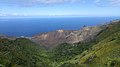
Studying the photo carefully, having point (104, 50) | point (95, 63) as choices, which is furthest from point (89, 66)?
point (104, 50)

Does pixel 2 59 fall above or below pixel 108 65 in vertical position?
above

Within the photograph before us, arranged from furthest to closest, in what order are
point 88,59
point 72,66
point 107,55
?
point 88,59
point 107,55
point 72,66

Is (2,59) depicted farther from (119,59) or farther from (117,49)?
(117,49)

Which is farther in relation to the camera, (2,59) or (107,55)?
(107,55)

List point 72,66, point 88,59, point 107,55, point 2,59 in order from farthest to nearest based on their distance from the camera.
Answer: point 88,59 → point 107,55 → point 72,66 → point 2,59

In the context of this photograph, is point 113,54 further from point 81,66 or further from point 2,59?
point 2,59

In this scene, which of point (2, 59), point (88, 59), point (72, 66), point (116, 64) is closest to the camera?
point (2, 59)

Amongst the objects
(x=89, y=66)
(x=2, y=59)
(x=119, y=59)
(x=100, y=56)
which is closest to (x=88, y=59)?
(x=100, y=56)

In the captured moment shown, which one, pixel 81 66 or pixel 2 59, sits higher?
pixel 2 59

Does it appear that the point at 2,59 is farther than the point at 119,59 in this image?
No
